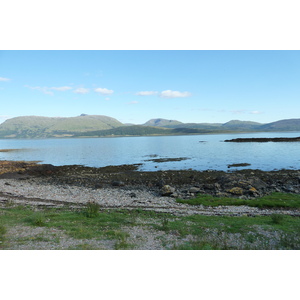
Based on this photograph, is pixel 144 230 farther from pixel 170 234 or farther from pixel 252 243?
pixel 252 243

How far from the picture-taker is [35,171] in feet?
145

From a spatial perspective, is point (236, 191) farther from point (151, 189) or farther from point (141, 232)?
point (141, 232)

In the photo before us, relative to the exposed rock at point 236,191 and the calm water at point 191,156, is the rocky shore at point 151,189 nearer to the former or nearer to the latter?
the exposed rock at point 236,191

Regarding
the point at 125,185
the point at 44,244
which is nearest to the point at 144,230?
the point at 44,244

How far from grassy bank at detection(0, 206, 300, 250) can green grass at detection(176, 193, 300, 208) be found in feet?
17.9

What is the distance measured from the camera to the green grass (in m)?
19.8

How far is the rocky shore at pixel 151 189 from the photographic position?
19906mm

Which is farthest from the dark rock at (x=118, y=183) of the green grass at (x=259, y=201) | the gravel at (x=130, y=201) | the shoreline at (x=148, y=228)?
the green grass at (x=259, y=201)

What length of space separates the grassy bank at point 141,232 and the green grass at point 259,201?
546cm

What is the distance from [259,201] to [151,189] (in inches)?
484

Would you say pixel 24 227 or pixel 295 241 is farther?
pixel 24 227

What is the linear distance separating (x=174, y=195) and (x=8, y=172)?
109 ft

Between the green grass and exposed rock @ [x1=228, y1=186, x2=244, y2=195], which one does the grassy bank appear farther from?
exposed rock @ [x1=228, y1=186, x2=244, y2=195]

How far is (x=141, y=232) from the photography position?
11680 mm
